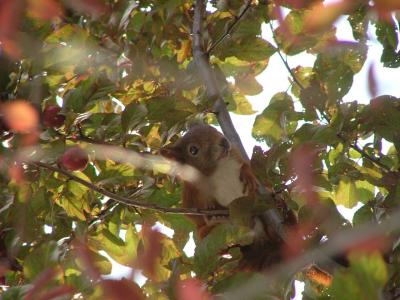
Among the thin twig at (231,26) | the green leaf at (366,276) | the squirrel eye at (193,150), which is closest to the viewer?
the green leaf at (366,276)

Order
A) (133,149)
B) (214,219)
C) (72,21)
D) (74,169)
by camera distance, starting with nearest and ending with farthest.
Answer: (74,169), (133,149), (214,219), (72,21)

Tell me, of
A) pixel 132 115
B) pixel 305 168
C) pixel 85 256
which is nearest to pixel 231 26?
pixel 132 115

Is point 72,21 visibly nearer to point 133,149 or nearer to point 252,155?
point 133,149

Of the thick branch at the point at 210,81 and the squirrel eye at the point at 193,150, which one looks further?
the squirrel eye at the point at 193,150

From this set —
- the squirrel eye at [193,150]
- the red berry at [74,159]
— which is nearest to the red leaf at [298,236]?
the red berry at [74,159]

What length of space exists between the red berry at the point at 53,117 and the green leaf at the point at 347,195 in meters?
1.16

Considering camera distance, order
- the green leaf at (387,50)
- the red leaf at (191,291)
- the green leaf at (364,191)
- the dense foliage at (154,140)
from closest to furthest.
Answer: the red leaf at (191,291) → the dense foliage at (154,140) → the green leaf at (387,50) → the green leaf at (364,191)

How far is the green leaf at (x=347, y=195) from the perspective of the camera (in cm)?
253

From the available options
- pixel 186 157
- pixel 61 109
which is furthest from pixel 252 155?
pixel 186 157

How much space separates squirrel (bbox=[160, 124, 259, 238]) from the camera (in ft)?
8.86

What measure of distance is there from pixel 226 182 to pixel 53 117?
3.77 ft

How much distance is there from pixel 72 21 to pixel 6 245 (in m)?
1.06

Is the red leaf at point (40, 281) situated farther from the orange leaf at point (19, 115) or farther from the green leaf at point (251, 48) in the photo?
the green leaf at point (251, 48)

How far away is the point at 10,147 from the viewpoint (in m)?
1.96
